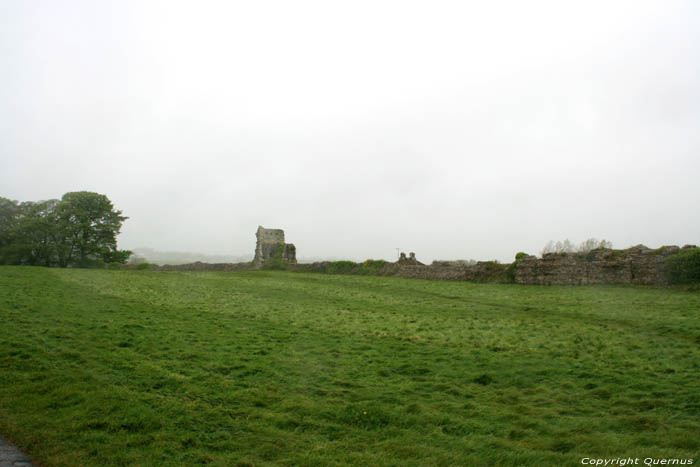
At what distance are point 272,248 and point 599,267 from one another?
36261 mm

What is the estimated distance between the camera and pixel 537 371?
7.31m

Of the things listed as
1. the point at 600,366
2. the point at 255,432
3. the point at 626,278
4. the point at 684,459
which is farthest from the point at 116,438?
the point at 626,278

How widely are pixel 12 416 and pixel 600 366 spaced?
9.25m

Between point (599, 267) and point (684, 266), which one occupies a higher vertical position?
point (684, 266)

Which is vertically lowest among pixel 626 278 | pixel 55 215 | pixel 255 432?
pixel 255 432

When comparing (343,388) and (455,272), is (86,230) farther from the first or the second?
(343,388)

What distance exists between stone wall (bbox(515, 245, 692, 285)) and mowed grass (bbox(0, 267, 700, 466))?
764cm

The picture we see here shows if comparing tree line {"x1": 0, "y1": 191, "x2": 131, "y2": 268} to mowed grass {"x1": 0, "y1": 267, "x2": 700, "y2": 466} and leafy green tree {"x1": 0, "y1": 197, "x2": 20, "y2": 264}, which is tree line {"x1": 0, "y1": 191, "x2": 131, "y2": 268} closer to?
leafy green tree {"x1": 0, "y1": 197, "x2": 20, "y2": 264}

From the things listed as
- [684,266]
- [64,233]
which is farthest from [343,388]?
[64,233]

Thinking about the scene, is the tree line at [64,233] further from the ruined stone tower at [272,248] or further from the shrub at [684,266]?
the shrub at [684,266]

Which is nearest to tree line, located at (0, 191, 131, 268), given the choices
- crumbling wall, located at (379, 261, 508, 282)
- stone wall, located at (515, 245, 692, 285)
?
crumbling wall, located at (379, 261, 508, 282)

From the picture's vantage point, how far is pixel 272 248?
4938 centimetres

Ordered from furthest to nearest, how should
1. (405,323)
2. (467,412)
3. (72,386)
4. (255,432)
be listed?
(405,323) < (72,386) < (467,412) < (255,432)

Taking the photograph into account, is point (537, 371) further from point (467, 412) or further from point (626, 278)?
point (626, 278)
